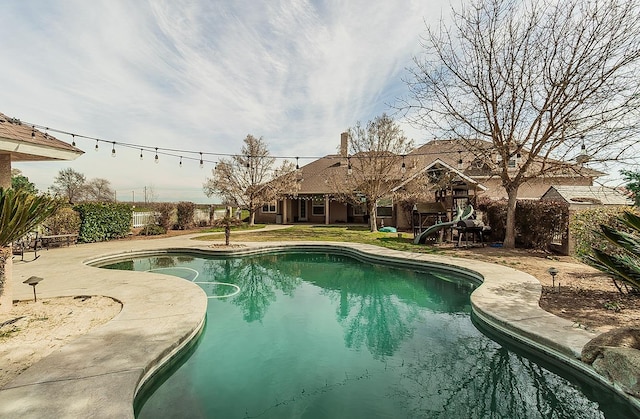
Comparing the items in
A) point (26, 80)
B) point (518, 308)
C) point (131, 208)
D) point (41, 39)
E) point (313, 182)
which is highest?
point (41, 39)

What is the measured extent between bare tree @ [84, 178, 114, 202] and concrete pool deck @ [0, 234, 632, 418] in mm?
38308

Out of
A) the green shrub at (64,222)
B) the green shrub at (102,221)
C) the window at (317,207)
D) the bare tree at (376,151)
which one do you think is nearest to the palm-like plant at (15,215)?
the green shrub at (64,222)

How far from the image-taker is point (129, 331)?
4520 millimetres

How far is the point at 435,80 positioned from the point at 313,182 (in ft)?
50.0

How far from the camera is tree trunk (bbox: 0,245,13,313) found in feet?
16.6

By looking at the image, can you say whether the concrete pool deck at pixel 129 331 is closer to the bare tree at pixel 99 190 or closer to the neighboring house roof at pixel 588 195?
the neighboring house roof at pixel 588 195

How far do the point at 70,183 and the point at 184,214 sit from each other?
28568 mm

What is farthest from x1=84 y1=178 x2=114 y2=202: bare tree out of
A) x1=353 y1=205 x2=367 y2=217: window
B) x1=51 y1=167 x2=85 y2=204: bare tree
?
x1=353 y1=205 x2=367 y2=217: window

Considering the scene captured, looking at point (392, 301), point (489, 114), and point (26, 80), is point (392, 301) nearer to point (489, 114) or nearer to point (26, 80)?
point (489, 114)

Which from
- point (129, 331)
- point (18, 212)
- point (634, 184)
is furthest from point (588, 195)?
point (18, 212)

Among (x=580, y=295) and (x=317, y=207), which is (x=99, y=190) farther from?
(x=580, y=295)

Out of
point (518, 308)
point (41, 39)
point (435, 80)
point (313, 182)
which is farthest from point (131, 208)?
point (518, 308)

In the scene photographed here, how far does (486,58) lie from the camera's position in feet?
37.6

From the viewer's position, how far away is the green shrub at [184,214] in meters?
21.1
